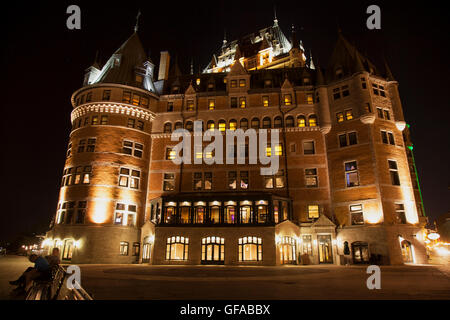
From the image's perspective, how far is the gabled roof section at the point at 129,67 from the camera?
129 ft

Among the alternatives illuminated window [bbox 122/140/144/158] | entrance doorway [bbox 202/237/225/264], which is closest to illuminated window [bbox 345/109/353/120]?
entrance doorway [bbox 202/237/225/264]

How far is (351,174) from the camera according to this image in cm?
3347

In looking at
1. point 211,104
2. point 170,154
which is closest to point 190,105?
point 211,104

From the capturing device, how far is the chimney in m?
45.3

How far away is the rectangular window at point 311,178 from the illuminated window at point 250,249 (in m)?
10.1

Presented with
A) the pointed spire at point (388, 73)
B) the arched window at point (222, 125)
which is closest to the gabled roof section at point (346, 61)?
the pointed spire at point (388, 73)

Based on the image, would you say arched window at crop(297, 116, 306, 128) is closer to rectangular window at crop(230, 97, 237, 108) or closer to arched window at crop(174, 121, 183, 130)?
rectangular window at crop(230, 97, 237, 108)

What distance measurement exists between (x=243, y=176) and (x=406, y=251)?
797 inches

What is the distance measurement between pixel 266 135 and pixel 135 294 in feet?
96.7

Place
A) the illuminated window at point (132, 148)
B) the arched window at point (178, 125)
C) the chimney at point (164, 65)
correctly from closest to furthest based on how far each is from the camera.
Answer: the illuminated window at point (132, 148), the arched window at point (178, 125), the chimney at point (164, 65)

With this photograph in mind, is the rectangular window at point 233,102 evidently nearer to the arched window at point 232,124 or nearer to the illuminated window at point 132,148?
the arched window at point 232,124

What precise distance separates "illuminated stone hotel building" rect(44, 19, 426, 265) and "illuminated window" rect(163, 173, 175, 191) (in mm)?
154
